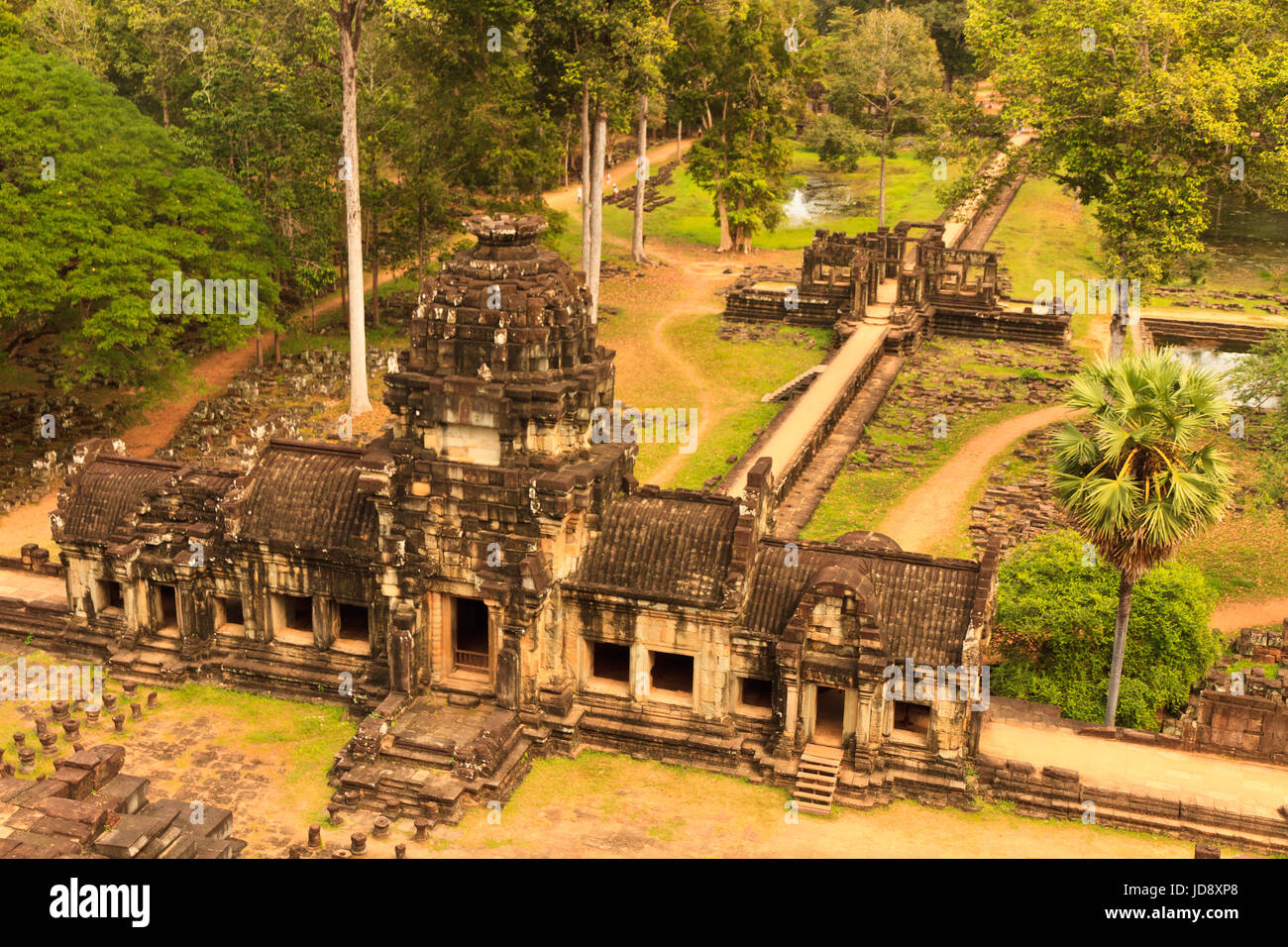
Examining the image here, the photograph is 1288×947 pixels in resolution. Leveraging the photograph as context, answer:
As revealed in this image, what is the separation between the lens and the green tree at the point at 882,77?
305 feet

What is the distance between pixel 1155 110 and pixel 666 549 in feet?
90.2

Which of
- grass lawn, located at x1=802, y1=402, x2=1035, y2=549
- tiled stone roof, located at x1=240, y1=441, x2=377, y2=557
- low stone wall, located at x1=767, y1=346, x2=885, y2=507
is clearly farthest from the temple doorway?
low stone wall, located at x1=767, y1=346, x2=885, y2=507

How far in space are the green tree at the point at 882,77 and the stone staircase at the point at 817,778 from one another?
200ft

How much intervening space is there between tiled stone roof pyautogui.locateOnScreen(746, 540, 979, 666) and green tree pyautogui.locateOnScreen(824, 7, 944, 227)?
5864 centimetres

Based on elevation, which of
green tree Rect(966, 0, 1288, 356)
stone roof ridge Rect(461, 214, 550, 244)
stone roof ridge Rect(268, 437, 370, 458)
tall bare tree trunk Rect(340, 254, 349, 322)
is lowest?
stone roof ridge Rect(268, 437, 370, 458)

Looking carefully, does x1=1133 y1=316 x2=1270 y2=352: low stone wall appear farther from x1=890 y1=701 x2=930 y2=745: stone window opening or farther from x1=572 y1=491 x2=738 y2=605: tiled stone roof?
x1=572 y1=491 x2=738 y2=605: tiled stone roof

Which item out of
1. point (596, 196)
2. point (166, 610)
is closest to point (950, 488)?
point (596, 196)

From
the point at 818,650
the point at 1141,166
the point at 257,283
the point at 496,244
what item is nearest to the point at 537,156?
the point at 257,283

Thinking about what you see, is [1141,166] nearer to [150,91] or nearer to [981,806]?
[981,806]

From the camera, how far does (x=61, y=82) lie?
50812 millimetres

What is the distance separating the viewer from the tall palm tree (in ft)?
98.7

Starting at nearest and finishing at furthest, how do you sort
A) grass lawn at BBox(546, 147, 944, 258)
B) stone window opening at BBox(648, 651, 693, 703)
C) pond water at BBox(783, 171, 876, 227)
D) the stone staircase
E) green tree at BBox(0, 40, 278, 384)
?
1. the stone staircase
2. stone window opening at BBox(648, 651, 693, 703)
3. green tree at BBox(0, 40, 278, 384)
4. grass lawn at BBox(546, 147, 944, 258)
5. pond water at BBox(783, 171, 876, 227)

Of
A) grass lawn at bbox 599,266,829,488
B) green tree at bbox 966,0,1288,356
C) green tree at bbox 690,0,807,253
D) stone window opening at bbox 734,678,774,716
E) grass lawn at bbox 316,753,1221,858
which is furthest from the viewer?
green tree at bbox 690,0,807,253

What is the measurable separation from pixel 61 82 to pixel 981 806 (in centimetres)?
4110
